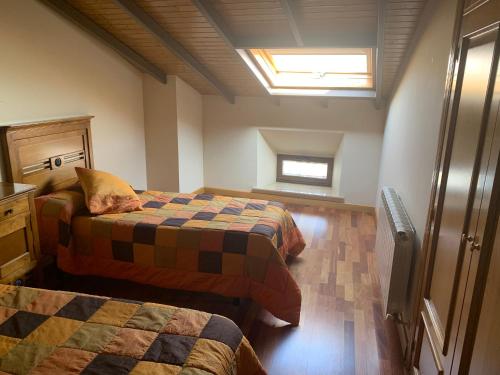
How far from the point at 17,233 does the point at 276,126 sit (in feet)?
10.6

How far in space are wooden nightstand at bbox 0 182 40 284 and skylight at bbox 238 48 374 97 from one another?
2346mm

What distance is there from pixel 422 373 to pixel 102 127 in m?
3.48

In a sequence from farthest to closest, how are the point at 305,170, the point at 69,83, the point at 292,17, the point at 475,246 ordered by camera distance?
the point at 305,170 < the point at 69,83 < the point at 292,17 < the point at 475,246

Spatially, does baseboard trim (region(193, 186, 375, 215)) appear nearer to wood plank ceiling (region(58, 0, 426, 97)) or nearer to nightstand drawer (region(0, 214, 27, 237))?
wood plank ceiling (region(58, 0, 426, 97))

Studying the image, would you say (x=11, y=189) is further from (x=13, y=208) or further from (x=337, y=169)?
(x=337, y=169)

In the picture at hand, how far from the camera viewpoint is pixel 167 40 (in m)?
3.51

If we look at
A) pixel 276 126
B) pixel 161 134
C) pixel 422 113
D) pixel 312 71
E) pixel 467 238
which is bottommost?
pixel 467 238

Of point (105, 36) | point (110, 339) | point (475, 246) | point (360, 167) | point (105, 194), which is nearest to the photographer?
point (475, 246)

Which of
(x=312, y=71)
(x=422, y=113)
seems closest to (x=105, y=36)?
(x=312, y=71)

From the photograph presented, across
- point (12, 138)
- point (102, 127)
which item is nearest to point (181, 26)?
point (102, 127)

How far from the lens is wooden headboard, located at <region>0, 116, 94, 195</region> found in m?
2.86

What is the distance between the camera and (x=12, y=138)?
2834mm

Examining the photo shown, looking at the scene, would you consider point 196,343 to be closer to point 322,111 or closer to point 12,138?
point 12,138

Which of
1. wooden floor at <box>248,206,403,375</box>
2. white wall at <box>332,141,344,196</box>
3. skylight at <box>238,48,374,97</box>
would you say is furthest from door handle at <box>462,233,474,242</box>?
white wall at <box>332,141,344,196</box>
